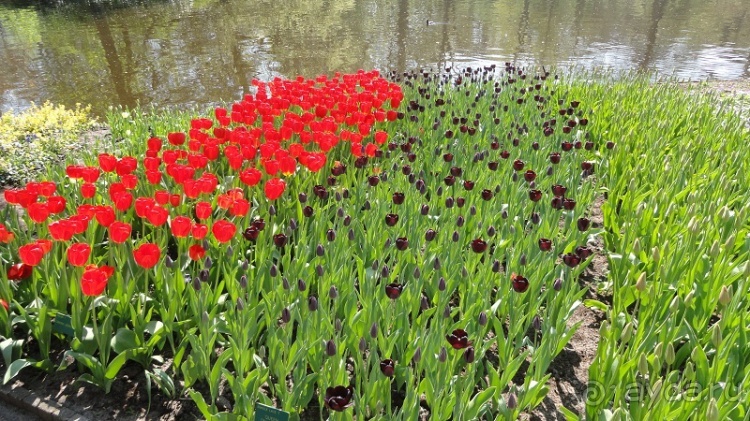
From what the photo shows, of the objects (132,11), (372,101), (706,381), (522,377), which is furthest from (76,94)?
(132,11)

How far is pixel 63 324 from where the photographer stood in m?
2.56

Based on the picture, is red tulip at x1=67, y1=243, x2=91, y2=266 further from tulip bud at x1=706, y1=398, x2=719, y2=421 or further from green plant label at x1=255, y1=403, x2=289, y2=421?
tulip bud at x1=706, y1=398, x2=719, y2=421

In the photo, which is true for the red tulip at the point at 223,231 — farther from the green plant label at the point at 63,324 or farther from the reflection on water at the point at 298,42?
the reflection on water at the point at 298,42

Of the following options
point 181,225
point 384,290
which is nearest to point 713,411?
point 384,290

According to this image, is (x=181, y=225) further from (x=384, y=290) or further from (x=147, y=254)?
(x=384, y=290)

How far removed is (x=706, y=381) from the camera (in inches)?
87.1

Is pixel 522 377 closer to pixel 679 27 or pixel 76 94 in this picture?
pixel 76 94

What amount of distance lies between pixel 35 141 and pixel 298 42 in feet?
38.3

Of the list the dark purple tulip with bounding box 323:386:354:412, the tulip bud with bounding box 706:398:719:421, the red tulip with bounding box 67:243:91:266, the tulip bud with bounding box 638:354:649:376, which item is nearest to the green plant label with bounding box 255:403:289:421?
the dark purple tulip with bounding box 323:386:354:412

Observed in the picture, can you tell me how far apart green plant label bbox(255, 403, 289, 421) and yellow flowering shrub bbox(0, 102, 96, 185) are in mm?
3907

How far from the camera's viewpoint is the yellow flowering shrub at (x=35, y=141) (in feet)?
17.7

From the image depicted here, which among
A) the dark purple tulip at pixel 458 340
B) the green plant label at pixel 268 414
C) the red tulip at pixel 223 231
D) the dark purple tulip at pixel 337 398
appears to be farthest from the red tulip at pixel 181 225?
the dark purple tulip at pixel 458 340

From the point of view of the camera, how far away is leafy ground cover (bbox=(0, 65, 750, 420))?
7.30 feet

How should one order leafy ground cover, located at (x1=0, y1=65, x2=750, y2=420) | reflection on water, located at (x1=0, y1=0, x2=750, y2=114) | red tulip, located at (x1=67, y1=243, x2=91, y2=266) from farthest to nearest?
reflection on water, located at (x1=0, y1=0, x2=750, y2=114) → red tulip, located at (x1=67, y1=243, x2=91, y2=266) → leafy ground cover, located at (x1=0, y1=65, x2=750, y2=420)
